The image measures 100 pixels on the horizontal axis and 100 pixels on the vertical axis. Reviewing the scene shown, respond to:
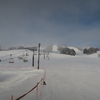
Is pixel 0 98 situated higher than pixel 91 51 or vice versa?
pixel 91 51

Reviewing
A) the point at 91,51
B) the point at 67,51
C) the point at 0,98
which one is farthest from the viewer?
the point at 91,51

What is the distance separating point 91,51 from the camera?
9681 centimetres

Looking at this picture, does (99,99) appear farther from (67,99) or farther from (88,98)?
(67,99)

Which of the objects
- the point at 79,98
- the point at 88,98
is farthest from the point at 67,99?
the point at 88,98

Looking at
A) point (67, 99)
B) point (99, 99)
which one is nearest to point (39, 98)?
point (67, 99)

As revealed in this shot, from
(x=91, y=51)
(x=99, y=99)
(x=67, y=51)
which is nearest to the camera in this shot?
(x=99, y=99)

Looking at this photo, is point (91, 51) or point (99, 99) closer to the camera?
point (99, 99)

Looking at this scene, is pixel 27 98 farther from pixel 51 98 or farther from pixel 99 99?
pixel 99 99

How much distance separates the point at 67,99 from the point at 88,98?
2059 mm

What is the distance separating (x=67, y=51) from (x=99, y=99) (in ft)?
267

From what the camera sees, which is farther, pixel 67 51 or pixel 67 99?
pixel 67 51

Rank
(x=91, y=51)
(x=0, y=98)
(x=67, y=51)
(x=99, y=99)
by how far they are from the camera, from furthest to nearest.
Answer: (x=91, y=51) < (x=67, y=51) < (x=99, y=99) < (x=0, y=98)

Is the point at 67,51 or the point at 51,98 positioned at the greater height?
the point at 67,51

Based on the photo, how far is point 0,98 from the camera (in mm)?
7750
